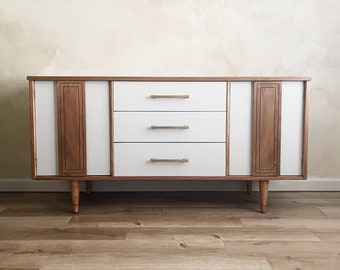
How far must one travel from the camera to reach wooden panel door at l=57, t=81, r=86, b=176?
150 centimetres

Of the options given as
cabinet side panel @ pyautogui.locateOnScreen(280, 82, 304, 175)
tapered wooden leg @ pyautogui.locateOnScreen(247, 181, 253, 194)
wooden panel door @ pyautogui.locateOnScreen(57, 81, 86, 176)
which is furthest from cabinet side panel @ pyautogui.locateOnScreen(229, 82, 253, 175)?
wooden panel door @ pyautogui.locateOnScreen(57, 81, 86, 176)

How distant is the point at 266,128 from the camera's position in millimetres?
1528

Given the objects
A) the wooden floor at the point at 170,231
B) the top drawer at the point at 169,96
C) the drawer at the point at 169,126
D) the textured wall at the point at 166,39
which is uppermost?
the textured wall at the point at 166,39

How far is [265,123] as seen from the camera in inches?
60.1

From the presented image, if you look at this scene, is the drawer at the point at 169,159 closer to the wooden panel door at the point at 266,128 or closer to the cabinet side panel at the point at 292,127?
the wooden panel door at the point at 266,128

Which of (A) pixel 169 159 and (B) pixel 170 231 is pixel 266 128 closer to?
(A) pixel 169 159

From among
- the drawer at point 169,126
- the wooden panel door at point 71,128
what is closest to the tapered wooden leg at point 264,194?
the drawer at point 169,126

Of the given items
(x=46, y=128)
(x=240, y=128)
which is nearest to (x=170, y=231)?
(x=240, y=128)

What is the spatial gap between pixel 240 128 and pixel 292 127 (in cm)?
23

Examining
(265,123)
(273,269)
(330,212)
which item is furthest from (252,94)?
(273,269)

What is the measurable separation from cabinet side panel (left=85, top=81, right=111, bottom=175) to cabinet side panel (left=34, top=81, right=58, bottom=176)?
15 cm

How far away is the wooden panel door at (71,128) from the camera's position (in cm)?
150

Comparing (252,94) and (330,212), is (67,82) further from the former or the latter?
(330,212)

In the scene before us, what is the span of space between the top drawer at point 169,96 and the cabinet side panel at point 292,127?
277 mm
